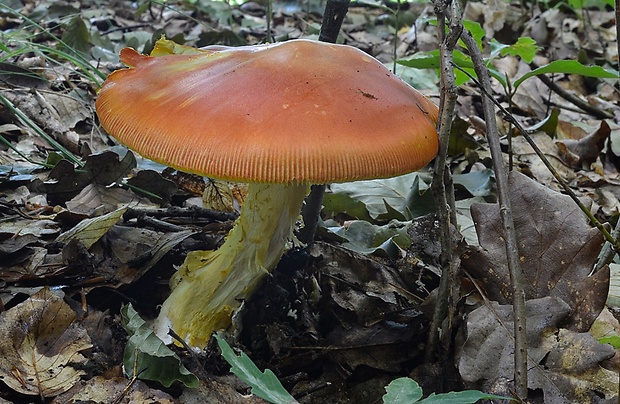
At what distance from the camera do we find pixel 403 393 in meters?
1.29

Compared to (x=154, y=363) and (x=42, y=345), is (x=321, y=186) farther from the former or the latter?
(x=42, y=345)

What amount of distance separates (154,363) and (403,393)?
0.87m

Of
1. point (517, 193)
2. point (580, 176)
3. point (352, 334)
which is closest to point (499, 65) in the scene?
point (580, 176)

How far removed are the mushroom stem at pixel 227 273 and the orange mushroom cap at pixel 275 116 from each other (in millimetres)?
466

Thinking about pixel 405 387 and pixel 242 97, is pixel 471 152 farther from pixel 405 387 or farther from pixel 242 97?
pixel 405 387

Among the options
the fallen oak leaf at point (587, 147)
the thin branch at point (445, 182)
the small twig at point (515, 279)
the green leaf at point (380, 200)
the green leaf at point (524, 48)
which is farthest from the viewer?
the fallen oak leaf at point (587, 147)

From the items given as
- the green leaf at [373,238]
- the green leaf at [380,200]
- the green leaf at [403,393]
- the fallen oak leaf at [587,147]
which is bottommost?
the fallen oak leaf at [587,147]

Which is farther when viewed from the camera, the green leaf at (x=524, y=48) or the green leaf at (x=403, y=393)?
the green leaf at (x=524, y=48)

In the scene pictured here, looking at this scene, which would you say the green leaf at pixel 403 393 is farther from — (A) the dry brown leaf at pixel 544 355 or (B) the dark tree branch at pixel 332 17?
(B) the dark tree branch at pixel 332 17

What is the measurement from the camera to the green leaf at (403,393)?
127 cm

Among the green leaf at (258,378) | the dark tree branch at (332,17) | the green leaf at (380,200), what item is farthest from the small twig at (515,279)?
the green leaf at (380,200)

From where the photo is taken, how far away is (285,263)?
7.84ft

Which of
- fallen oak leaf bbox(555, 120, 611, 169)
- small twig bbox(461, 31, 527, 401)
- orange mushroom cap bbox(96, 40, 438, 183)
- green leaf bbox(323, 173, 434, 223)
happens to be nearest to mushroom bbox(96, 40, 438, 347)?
orange mushroom cap bbox(96, 40, 438, 183)

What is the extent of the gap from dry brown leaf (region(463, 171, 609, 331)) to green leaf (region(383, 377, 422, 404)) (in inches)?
33.6
